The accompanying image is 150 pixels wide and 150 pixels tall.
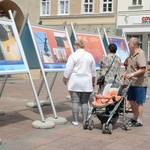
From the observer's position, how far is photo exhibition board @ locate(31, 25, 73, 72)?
299 inches

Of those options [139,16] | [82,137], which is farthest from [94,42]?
[139,16]

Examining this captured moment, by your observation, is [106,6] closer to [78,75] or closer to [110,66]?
[110,66]

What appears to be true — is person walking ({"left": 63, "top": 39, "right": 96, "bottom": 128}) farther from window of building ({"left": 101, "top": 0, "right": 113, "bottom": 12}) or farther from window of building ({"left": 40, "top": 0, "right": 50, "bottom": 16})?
window of building ({"left": 40, "top": 0, "right": 50, "bottom": 16})

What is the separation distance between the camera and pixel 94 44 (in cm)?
1027

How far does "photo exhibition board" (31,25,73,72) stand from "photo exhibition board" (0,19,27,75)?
22.9 inches

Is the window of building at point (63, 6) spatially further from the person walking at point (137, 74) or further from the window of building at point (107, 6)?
the person walking at point (137, 74)

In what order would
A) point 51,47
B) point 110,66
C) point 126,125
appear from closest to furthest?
point 126,125 → point 51,47 → point 110,66

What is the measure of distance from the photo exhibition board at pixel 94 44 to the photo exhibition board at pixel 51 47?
4.47 ft

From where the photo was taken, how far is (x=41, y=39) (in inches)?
305

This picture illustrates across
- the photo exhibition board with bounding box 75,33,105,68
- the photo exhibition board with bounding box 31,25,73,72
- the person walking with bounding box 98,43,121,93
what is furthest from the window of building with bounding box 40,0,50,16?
the person walking with bounding box 98,43,121,93

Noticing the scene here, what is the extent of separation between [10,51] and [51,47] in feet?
4.44

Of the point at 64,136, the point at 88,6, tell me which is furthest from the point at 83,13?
the point at 64,136

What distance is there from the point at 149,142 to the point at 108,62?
260 centimetres

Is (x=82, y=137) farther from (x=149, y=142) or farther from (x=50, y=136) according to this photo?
(x=149, y=142)
